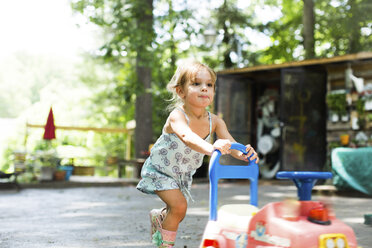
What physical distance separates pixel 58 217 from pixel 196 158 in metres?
3.39

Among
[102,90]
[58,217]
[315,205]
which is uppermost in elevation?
[102,90]

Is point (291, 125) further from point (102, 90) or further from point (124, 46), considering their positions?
point (102, 90)

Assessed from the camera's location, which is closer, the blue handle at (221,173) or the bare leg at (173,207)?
the blue handle at (221,173)

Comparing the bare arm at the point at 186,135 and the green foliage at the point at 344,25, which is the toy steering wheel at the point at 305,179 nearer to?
the bare arm at the point at 186,135

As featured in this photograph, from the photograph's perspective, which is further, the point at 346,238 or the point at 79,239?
the point at 79,239

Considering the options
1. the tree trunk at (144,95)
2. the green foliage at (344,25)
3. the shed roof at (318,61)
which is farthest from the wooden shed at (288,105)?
the green foliage at (344,25)

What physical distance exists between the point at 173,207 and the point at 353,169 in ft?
20.3

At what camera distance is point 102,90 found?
2330 cm

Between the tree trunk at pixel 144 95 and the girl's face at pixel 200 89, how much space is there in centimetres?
1045

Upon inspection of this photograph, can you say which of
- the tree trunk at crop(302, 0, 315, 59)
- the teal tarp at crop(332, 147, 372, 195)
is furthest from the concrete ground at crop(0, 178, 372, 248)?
the tree trunk at crop(302, 0, 315, 59)

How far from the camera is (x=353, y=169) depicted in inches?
330

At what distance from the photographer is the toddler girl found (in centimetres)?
284

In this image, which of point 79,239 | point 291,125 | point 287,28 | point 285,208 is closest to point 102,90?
point 287,28

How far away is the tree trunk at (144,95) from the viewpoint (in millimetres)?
13352
